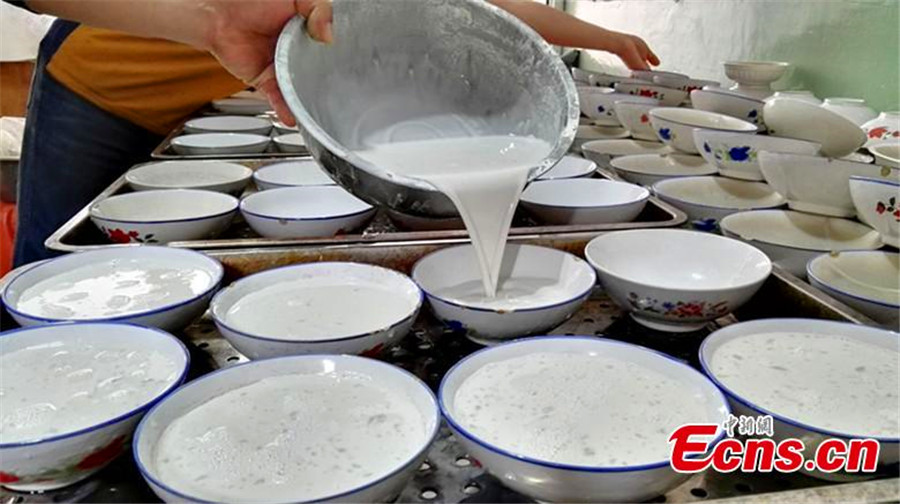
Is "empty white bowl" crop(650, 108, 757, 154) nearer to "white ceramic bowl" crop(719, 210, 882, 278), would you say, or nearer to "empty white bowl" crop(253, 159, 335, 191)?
"white ceramic bowl" crop(719, 210, 882, 278)

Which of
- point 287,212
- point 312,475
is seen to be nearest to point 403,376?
point 312,475

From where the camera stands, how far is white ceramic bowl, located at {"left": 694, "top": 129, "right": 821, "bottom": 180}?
56.9 inches

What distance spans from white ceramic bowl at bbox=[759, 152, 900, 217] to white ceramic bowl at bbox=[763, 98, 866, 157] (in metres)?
0.15

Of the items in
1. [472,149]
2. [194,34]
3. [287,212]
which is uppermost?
[194,34]

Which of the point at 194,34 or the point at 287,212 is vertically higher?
the point at 194,34

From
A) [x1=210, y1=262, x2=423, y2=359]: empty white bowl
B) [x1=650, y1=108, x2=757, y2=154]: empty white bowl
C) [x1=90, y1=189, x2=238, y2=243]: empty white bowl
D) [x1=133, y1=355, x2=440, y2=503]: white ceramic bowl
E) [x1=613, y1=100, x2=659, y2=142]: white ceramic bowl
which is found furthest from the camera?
[x1=613, y1=100, x2=659, y2=142]: white ceramic bowl

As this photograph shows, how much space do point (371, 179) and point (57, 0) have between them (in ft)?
2.36

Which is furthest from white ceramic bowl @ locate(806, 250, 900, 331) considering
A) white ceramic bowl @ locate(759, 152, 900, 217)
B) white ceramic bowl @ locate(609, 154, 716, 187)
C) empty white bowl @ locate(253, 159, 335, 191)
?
empty white bowl @ locate(253, 159, 335, 191)

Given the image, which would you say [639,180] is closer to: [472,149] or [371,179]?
[472,149]

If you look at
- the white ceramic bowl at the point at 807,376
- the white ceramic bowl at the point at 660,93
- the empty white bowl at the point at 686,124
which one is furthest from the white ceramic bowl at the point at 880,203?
the white ceramic bowl at the point at 660,93

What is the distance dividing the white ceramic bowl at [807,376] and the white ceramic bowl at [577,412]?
4cm

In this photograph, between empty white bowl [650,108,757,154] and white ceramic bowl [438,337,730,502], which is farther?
empty white bowl [650,108,757,154]

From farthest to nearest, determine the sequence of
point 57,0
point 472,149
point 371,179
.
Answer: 1. point 57,0
2. point 472,149
3. point 371,179

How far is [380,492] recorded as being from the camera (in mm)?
637
